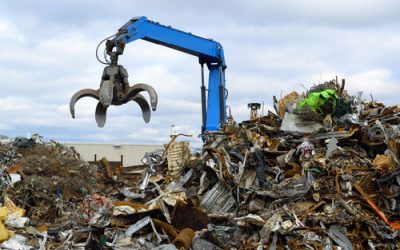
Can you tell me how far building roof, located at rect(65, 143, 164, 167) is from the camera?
86.2 feet

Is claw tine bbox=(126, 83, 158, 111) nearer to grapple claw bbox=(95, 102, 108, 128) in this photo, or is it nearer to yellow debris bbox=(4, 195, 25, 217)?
grapple claw bbox=(95, 102, 108, 128)

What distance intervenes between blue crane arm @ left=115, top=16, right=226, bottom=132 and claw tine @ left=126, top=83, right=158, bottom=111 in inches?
64.0

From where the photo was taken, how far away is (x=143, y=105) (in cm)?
906

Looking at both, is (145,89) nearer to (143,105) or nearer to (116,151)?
(143,105)

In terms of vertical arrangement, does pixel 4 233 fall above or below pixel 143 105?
below

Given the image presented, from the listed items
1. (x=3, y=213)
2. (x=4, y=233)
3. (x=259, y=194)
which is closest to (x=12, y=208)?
(x=3, y=213)

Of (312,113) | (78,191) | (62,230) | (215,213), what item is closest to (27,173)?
(78,191)

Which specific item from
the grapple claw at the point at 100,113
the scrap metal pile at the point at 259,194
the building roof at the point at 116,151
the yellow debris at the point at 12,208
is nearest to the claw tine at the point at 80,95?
the grapple claw at the point at 100,113

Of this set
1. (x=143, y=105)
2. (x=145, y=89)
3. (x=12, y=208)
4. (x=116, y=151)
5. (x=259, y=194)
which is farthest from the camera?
(x=116, y=151)

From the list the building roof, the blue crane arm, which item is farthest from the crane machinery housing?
the building roof

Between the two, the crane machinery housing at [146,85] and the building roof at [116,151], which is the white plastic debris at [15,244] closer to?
the crane machinery housing at [146,85]

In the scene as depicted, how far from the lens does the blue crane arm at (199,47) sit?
1059cm

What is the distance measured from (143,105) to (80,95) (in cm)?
101

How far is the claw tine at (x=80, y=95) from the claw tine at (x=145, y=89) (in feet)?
1.68
